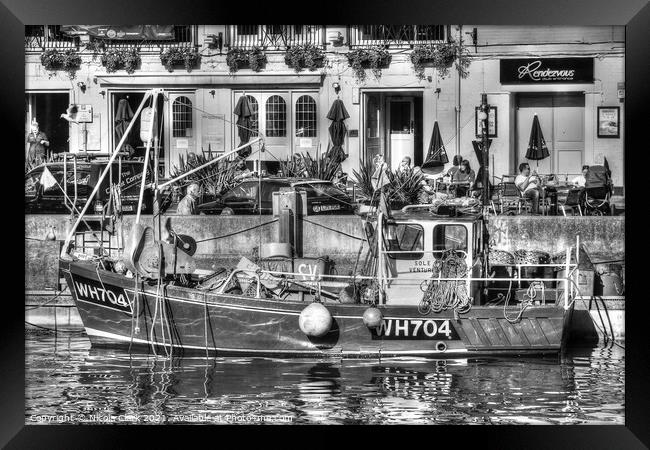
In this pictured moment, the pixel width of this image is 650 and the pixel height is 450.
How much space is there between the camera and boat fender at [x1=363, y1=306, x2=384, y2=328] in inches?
636

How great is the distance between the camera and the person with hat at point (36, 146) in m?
23.7

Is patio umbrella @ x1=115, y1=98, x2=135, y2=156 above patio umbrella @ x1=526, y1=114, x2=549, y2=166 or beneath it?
above

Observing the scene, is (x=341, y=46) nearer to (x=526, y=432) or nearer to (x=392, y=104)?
(x=392, y=104)

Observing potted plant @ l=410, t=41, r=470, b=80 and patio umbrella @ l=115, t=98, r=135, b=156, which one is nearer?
patio umbrella @ l=115, t=98, r=135, b=156

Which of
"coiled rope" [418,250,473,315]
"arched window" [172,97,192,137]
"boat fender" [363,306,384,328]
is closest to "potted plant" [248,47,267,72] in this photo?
"arched window" [172,97,192,137]

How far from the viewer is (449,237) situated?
54.8 feet

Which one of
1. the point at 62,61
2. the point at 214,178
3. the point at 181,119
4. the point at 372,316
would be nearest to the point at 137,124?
the point at 181,119

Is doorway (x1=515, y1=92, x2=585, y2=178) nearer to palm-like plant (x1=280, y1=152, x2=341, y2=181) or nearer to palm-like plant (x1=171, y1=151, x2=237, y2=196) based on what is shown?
palm-like plant (x1=280, y1=152, x2=341, y2=181)

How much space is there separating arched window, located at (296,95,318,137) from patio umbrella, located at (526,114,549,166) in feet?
15.8

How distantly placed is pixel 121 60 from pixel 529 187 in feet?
32.9

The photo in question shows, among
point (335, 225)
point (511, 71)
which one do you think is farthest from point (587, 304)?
point (511, 71)

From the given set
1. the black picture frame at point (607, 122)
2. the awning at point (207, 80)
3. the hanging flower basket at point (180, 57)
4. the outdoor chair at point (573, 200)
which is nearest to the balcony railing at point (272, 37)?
the awning at point (207, 80)

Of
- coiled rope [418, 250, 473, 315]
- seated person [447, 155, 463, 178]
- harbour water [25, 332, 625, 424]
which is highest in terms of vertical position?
seated person [447, 155, 463, 178]
